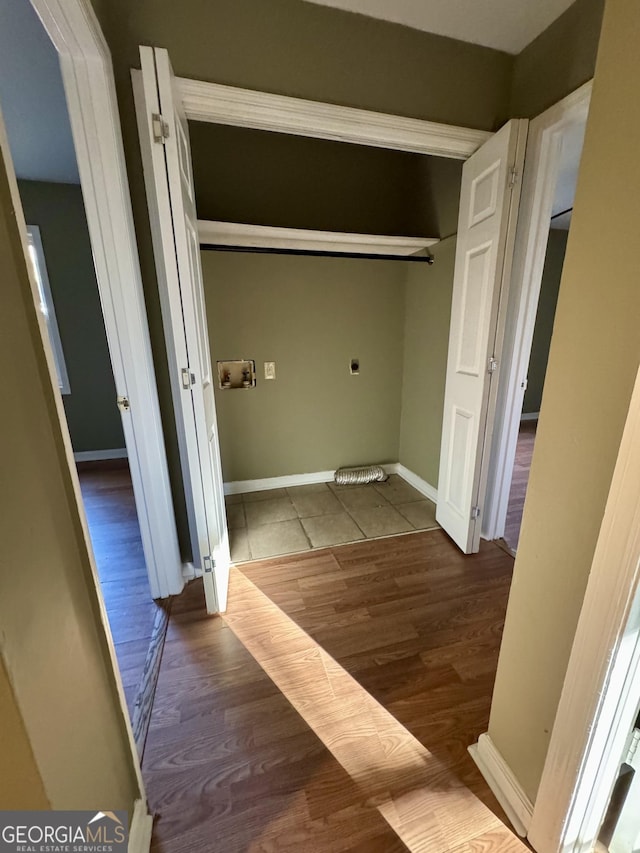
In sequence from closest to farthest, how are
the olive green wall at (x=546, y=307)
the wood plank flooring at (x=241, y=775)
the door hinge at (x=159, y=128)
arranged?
1. the wood plank flooring at (x=241, y=775)
2. the door hinge at (x=159, y=128)
3. the olive green wall at (x=546, y=307)

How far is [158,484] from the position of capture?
162cm

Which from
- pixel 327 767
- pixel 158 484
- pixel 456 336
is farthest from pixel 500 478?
pixel 158 484

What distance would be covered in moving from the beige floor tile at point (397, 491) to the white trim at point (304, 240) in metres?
1.81

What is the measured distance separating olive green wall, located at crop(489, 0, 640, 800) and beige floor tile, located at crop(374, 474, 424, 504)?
1.76m

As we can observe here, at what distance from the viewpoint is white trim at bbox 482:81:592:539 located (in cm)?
155

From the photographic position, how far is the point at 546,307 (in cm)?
460

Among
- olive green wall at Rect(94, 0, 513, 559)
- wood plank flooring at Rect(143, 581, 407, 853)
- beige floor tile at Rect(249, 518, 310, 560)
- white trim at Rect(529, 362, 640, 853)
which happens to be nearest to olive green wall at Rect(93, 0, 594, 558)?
olive green wall at Rect(94, 0, 513, 559)

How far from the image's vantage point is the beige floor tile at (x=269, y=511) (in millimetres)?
2455

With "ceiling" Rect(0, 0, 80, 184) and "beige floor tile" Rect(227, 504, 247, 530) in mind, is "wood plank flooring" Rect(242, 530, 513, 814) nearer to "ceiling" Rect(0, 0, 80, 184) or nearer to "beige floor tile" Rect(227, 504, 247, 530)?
"beige floor tile" Rect(227, 504, 247, 530)

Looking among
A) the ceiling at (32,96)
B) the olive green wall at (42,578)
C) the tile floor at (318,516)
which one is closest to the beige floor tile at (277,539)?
the tile floor at (318,516)

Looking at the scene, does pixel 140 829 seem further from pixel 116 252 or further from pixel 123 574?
pixel 116 252

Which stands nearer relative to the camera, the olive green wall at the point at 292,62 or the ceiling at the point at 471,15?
the olive green wall at the point at 292,62

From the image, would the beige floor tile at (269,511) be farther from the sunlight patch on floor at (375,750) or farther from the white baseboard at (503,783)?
the white baseboard at (503,783)

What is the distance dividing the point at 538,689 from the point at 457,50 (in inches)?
102
